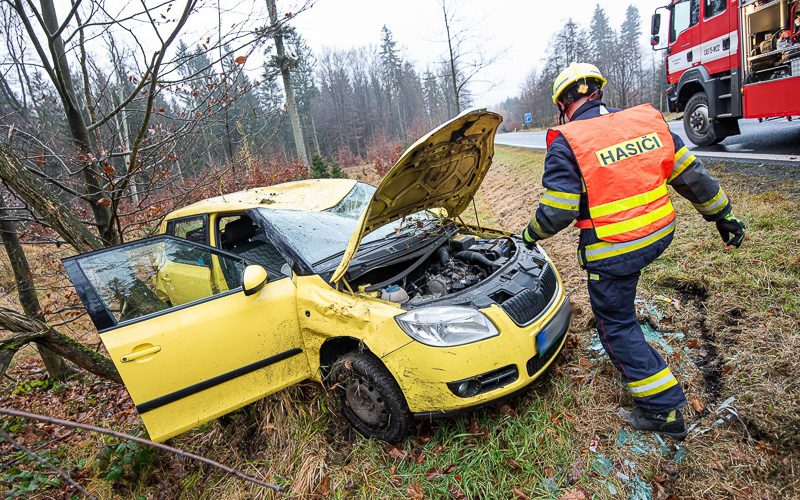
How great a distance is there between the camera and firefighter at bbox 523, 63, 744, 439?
2.11 m

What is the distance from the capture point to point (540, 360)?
2340 millimetres

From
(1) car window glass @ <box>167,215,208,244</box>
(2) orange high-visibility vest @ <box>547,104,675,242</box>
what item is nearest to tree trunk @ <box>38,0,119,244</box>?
(1) car window glass @ <box>167,215,208,244</box>

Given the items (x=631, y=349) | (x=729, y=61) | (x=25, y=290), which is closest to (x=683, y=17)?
(x=729, y=61)

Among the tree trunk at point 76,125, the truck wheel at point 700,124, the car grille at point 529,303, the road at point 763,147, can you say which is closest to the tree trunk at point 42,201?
the tree trunk at point 76,125

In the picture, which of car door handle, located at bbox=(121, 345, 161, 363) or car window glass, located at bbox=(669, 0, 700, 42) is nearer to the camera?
car door handle, located at bbox=(121, 345, 161, 363)

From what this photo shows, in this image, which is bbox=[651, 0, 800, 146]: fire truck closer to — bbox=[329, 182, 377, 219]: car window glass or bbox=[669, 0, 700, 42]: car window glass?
bbox=[669, 0, 700, 42]: car window glass

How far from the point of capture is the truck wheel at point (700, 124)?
6.87 m

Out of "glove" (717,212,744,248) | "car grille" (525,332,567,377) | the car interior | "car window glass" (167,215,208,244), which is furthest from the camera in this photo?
the car interior

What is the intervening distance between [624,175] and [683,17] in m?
7.43

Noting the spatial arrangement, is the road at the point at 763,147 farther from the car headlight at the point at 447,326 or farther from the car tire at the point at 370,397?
the car tire at the point at 370,397

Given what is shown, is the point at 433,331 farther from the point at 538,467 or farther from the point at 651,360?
the point at 651,360

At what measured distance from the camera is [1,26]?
3705 millimetres

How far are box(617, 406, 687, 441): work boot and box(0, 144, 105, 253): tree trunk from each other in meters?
4.27

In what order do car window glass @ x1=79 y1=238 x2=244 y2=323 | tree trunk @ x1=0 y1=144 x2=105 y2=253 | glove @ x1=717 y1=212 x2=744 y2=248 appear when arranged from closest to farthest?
glove @ x1=717 y1=212 x2=744 y2=248
car window glass @ x1=79 y1=238 x2=244 y2=323
tree trunk @ x1=0 y1=144 x2=105 y2=253
